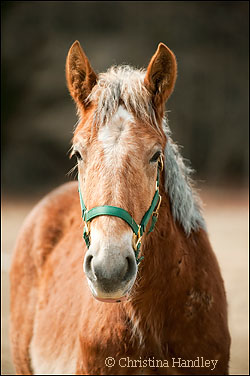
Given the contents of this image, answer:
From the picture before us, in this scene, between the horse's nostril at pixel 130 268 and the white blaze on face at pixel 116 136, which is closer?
the horse's nostril at pixel 130 268

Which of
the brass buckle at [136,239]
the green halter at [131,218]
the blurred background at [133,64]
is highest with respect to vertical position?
the blurred background at [133,64]

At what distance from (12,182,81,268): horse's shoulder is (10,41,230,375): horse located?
2.53 ft

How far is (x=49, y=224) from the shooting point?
3480 mm

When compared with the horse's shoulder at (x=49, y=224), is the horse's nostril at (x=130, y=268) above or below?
below

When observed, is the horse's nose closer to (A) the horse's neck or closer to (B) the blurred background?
(A) the horse's neck

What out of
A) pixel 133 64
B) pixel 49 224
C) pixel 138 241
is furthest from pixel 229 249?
pixel 138 241

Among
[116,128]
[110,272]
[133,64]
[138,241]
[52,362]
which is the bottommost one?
[52,362]

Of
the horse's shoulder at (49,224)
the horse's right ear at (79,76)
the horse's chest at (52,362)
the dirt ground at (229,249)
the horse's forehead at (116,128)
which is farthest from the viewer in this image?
the dirt ground at (229,249)

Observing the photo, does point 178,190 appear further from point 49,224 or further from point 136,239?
point 49,224

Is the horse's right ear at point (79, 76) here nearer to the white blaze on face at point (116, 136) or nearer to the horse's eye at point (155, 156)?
the white blaze on face at point (116, 136)

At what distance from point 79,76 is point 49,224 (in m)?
1.56

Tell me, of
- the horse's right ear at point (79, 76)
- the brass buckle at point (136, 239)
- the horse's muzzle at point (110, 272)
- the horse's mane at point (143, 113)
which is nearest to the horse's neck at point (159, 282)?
the horse's mane at point (143, 113)

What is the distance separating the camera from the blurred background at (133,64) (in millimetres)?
10344

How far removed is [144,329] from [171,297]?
20 cm
